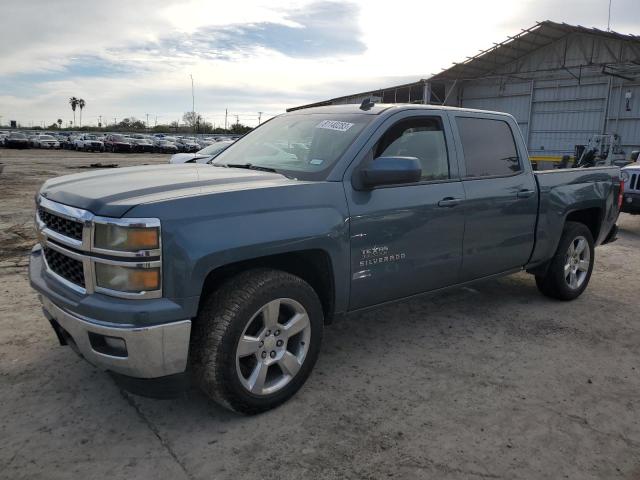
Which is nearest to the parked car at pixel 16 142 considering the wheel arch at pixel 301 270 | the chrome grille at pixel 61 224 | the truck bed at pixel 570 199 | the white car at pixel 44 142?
the white car at pixel 44 142

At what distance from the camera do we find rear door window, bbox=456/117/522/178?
14.2 ft

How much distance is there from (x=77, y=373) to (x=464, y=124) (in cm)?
346

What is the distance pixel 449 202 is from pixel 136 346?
244cm

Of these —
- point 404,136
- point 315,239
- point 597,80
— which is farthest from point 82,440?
point 597,80

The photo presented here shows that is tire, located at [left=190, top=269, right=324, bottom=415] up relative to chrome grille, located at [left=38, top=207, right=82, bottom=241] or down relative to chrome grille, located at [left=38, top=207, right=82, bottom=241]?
down

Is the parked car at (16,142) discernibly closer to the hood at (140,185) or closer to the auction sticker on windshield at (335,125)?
the hood at (140,185)

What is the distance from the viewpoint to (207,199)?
280cm

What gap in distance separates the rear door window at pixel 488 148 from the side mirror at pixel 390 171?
1.05 m

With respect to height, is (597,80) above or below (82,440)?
above

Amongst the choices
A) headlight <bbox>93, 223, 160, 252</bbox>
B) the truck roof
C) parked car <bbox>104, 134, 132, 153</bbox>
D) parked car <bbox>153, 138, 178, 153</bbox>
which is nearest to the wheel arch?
headlight <bbox>93, 223, 160, 252</bbox>

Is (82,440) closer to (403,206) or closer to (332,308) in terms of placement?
(332,308)

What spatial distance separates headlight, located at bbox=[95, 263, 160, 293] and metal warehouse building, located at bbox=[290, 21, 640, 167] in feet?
81.4

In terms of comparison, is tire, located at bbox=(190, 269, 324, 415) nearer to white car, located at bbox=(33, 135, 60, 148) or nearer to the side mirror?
the side mirror

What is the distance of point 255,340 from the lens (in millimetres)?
3016
